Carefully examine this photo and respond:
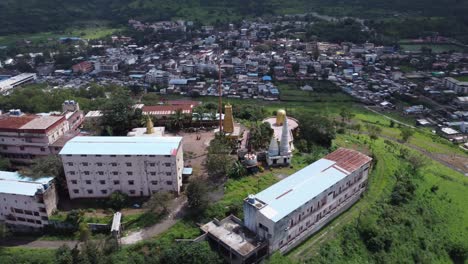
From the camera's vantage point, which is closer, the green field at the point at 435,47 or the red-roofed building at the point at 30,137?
the red-roofed building at the point at 30,137

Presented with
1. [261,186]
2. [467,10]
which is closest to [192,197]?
[261,186]

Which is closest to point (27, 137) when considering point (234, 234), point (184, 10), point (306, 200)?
point (234, 234)

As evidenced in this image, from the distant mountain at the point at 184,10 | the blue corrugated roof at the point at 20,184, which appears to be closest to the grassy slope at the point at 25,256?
the blue corrugated roof at the point at 20,184

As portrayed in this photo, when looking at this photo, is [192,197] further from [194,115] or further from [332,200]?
[194,115]

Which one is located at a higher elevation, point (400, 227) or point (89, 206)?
point (89, 206)

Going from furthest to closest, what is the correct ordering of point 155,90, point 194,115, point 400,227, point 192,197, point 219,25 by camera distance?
point 219,25, point 155,90, point 194,115, point 400,227, point 192,197

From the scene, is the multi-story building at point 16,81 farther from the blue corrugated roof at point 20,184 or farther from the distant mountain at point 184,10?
the distant mountain at point 184,10

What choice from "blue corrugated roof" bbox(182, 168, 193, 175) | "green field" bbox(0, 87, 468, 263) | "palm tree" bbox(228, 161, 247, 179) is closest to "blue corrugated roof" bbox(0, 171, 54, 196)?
"green field" bbox(0, 87, 468, 263)

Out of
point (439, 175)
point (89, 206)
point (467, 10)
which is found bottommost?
point (439, 175)
